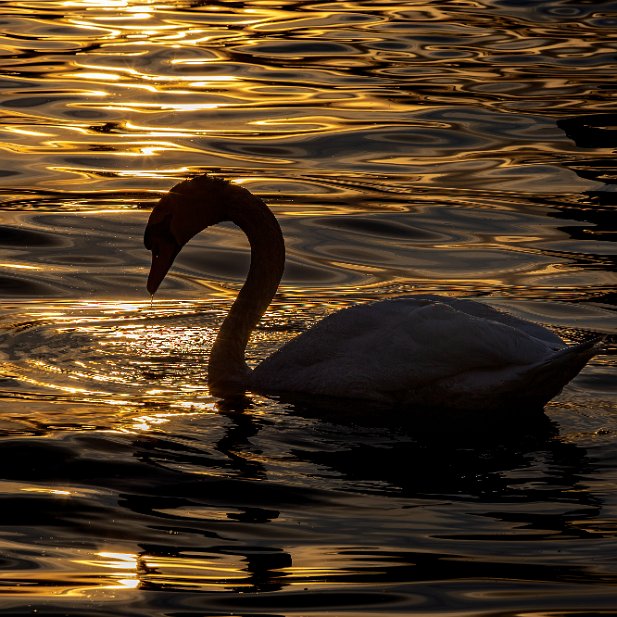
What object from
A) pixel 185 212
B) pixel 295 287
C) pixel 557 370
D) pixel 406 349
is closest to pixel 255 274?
pixel 185 212

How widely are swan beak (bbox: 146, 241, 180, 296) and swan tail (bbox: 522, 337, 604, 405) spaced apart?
2.44m

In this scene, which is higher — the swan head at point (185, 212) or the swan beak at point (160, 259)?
the swan head at point (185, 212)

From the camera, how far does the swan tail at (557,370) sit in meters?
7.59

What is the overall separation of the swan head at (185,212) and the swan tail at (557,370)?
7.34 ft

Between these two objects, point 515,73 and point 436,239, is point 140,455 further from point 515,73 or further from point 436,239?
point 515,73

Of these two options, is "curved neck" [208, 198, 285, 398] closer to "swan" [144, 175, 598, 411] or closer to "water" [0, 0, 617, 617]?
"swan" [144, 175, 598, 411]

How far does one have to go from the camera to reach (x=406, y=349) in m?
7.97

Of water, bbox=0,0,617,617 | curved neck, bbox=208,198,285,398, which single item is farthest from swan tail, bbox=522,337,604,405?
curved neck, bbox=208,198,285,398

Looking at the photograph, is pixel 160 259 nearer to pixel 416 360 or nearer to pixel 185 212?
pixel 185 212

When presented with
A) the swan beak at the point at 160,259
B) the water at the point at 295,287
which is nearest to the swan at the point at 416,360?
the water at the point at 295,287

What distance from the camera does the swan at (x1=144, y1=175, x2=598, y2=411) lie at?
7.81 meters

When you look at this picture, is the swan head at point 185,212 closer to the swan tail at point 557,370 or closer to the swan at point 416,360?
the swan at point 416,360

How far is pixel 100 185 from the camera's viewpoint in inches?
562

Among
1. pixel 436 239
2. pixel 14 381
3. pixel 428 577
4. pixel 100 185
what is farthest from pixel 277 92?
pixel 428 577
